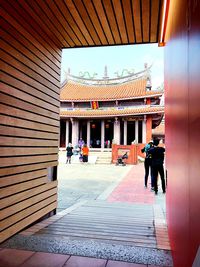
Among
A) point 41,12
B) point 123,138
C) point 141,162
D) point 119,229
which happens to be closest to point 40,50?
point 41,12

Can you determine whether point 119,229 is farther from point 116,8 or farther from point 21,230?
point 116,8

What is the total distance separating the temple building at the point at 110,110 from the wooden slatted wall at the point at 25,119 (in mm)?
19789

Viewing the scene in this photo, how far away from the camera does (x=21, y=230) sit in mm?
3227

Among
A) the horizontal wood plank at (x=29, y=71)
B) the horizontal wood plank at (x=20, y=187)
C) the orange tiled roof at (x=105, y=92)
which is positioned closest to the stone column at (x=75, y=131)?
the orange tiled roof at (x=105, y=92)

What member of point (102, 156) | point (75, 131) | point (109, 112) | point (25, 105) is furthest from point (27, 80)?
point (75, 131)

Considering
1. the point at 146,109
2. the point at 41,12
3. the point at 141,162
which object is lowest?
the point at 141,162

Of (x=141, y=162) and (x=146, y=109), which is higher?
→ (x=146, y=109)

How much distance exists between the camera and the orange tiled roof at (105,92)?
Result: 80.9 feet

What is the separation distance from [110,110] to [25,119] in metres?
21.8

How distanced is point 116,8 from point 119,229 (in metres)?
3.12

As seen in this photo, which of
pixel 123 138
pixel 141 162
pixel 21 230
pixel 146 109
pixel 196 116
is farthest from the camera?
pixel 123 138

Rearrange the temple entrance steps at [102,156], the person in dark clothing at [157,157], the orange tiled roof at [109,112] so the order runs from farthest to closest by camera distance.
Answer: the orange tiled roof at [109,112] < the temple entrance steps at [102,156] < the person in dark clothing at [157,157]

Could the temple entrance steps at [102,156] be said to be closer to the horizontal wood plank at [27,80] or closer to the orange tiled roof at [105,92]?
the orange tiled roof at [105,92]

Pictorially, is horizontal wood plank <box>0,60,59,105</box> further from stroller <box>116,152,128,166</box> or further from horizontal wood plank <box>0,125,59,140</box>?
stroller <box>116,152,128,166</box>
